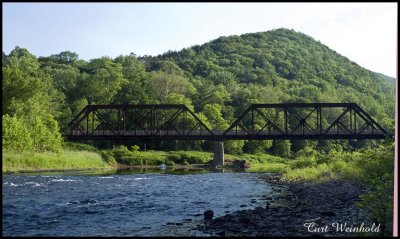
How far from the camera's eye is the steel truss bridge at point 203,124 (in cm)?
4894

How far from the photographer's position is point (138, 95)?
114562 millimetres

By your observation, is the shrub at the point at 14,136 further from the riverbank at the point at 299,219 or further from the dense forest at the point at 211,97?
the riverbank at the point at 299,219

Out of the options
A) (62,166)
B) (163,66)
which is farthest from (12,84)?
(163,66)

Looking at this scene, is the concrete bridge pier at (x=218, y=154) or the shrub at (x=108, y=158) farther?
the shrub at (x=108, y=158)

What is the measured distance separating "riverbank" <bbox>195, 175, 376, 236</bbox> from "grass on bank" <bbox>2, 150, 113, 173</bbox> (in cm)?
3609

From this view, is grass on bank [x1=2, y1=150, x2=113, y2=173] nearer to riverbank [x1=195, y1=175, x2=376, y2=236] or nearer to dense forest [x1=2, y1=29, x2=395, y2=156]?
dense forest [x1=2, y1=29, x2=395, y2=156]

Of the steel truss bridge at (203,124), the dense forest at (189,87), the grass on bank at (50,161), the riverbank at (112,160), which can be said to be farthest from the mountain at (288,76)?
the grass on bank at (50,161)

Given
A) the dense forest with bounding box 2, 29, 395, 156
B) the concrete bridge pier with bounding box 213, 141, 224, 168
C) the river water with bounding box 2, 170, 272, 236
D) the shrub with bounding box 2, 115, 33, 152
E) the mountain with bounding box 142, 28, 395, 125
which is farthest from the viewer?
the mountain with bounding box 142, 28, 395, 125

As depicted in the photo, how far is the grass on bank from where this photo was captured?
171ft

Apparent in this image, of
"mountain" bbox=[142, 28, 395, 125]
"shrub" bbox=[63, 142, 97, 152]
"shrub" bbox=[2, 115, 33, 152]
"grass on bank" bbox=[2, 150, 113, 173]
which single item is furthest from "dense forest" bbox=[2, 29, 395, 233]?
"shrub" bbox=[63, 142, 97, 152]

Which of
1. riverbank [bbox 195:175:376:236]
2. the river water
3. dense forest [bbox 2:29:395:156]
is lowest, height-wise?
the river water

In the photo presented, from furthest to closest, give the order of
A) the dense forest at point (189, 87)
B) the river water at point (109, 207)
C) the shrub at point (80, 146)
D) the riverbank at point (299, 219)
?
1. the shrub at point (80, 146)
2. the dense forest at point (189, 87)
3. the river water at point (109, 207)
4. the riverbank at point (299, 219)

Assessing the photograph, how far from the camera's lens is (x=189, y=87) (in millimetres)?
125500

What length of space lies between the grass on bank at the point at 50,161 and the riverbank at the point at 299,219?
36091mm
